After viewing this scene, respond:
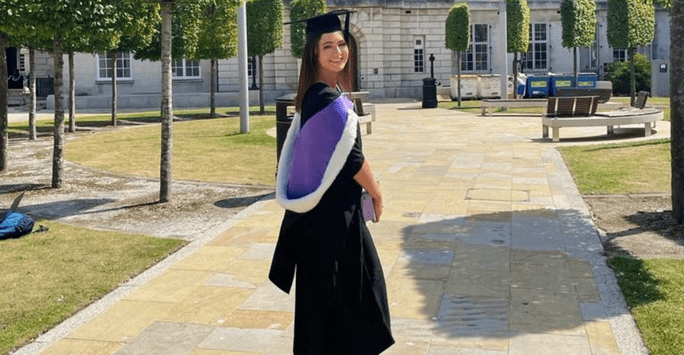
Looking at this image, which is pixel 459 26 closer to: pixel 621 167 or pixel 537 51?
pixel 537 51

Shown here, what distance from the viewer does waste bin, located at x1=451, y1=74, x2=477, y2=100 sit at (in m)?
35.5

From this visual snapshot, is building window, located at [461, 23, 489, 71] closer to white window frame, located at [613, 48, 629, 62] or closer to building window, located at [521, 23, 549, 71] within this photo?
building window, located at [521, 23, 549, 71]

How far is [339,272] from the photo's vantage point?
3.85 meters

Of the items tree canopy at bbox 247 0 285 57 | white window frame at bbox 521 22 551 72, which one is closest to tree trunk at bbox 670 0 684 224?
tree canopy at bbox 247 0 285 57

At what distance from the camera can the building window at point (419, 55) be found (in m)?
39.9

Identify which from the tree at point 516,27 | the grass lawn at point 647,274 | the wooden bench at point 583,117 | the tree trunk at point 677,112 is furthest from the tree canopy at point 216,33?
the tree trunk at point 677,112

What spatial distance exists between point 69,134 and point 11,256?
1434 cm

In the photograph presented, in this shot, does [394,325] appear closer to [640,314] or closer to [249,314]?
[249,314]

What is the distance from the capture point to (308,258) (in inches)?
153

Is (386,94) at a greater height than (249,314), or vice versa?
(386,94)

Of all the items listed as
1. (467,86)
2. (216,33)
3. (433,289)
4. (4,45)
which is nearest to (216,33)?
(216,33)

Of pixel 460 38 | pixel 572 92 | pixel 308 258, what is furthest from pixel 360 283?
pixel 460 38

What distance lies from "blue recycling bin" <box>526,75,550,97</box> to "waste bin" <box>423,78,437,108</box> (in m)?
5.87

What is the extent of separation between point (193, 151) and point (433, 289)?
10783mm
